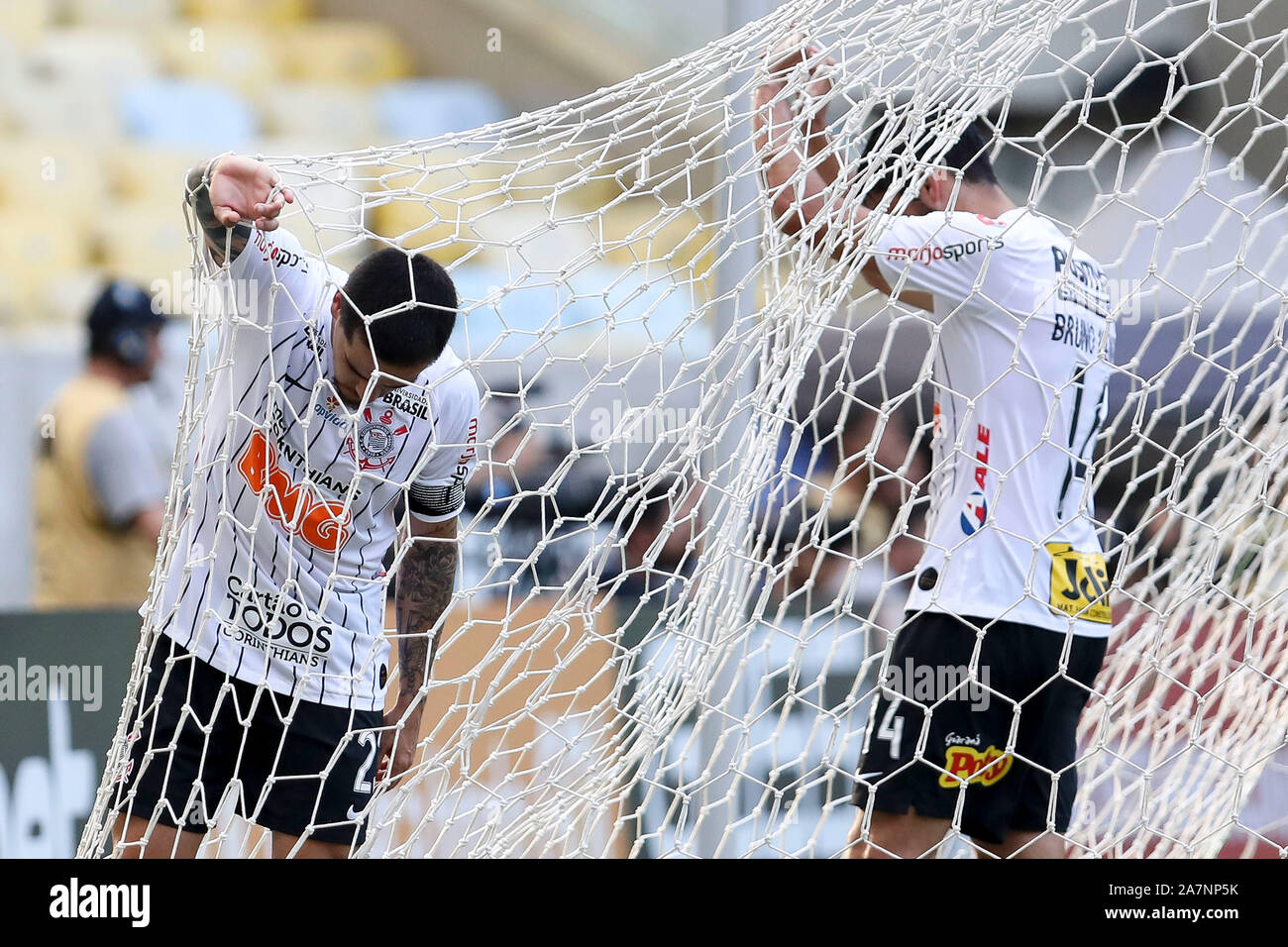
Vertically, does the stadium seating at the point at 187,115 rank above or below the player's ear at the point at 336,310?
above

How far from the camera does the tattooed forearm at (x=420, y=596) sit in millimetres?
2070

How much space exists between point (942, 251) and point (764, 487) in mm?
604

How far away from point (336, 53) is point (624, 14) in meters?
0.99

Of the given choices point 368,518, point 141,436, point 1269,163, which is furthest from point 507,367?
point 1269,163

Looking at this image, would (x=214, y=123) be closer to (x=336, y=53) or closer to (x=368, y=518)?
(x=336, y=53)

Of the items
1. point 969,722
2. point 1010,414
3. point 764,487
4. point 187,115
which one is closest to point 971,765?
point 969,722

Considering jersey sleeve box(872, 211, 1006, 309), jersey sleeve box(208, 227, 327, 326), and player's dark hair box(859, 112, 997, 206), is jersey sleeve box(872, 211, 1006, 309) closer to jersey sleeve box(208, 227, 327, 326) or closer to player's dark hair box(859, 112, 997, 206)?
player's dark hair box(859, 112, 997, 206)

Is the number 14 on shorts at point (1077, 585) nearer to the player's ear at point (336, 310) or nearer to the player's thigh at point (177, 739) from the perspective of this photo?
the player's ear at point (336, 310)

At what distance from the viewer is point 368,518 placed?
1.96 m

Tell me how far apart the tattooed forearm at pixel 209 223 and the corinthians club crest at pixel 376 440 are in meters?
0.29

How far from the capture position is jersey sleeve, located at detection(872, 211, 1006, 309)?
6.29ft

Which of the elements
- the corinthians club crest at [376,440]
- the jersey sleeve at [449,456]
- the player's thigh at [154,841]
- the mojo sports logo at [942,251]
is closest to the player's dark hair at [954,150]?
the mojo sports logo at [942,251]

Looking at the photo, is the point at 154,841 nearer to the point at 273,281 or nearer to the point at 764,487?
the point at 273,281
